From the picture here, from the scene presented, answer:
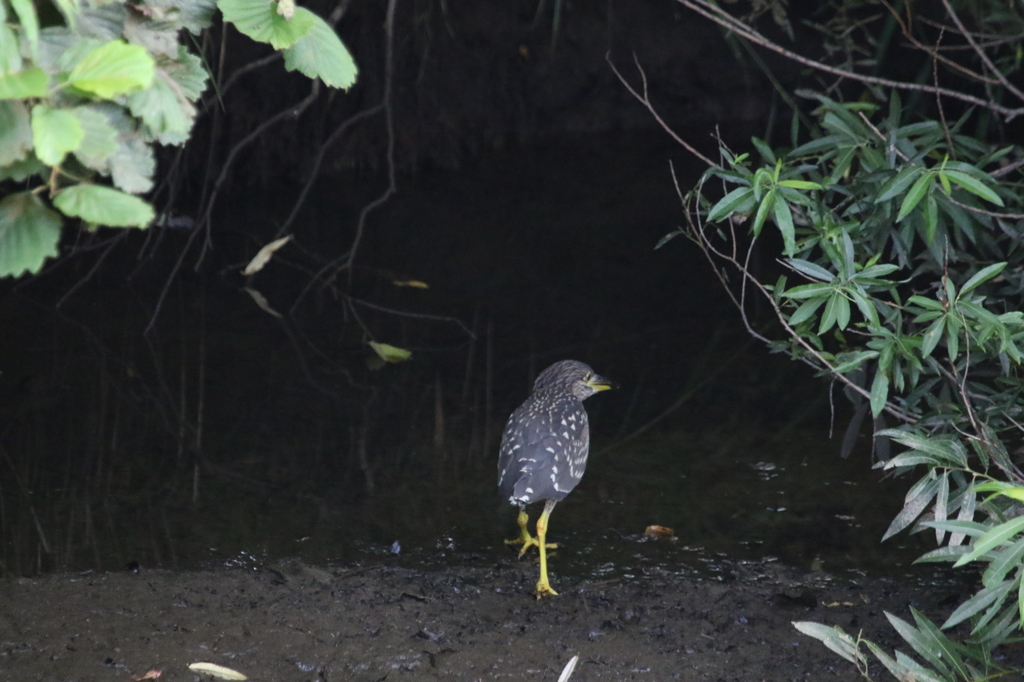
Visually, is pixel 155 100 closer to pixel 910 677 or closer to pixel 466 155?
pixel 910 677

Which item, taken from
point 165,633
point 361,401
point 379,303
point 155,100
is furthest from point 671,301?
point 155,100

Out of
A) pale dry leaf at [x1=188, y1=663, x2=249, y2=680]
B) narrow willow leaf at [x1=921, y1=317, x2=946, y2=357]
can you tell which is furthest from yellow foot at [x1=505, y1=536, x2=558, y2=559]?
narrow willow leaf at [x1=921, y1=317, x2=946, y2=357]

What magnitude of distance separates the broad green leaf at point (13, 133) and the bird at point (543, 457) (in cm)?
253

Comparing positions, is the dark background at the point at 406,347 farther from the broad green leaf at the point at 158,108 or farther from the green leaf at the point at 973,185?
the broad green leaf at the point at 158,108

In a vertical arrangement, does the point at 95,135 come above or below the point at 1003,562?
above

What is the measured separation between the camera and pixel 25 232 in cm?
145

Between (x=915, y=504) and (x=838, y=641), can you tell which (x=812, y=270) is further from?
(x=838, y=641)


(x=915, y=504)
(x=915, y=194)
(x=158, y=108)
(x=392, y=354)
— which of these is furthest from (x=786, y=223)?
(x=392, y=354)

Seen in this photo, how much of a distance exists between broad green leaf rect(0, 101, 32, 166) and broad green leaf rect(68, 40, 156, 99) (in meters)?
0.11

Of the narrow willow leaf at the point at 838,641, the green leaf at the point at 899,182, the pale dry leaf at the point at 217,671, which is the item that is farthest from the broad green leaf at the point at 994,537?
the pale dry leaf at the point at 217,671

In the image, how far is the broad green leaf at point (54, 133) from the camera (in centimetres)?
132

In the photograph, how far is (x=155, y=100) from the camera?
1.54 metres

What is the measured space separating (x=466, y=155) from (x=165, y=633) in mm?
6857

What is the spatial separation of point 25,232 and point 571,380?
3119mm
